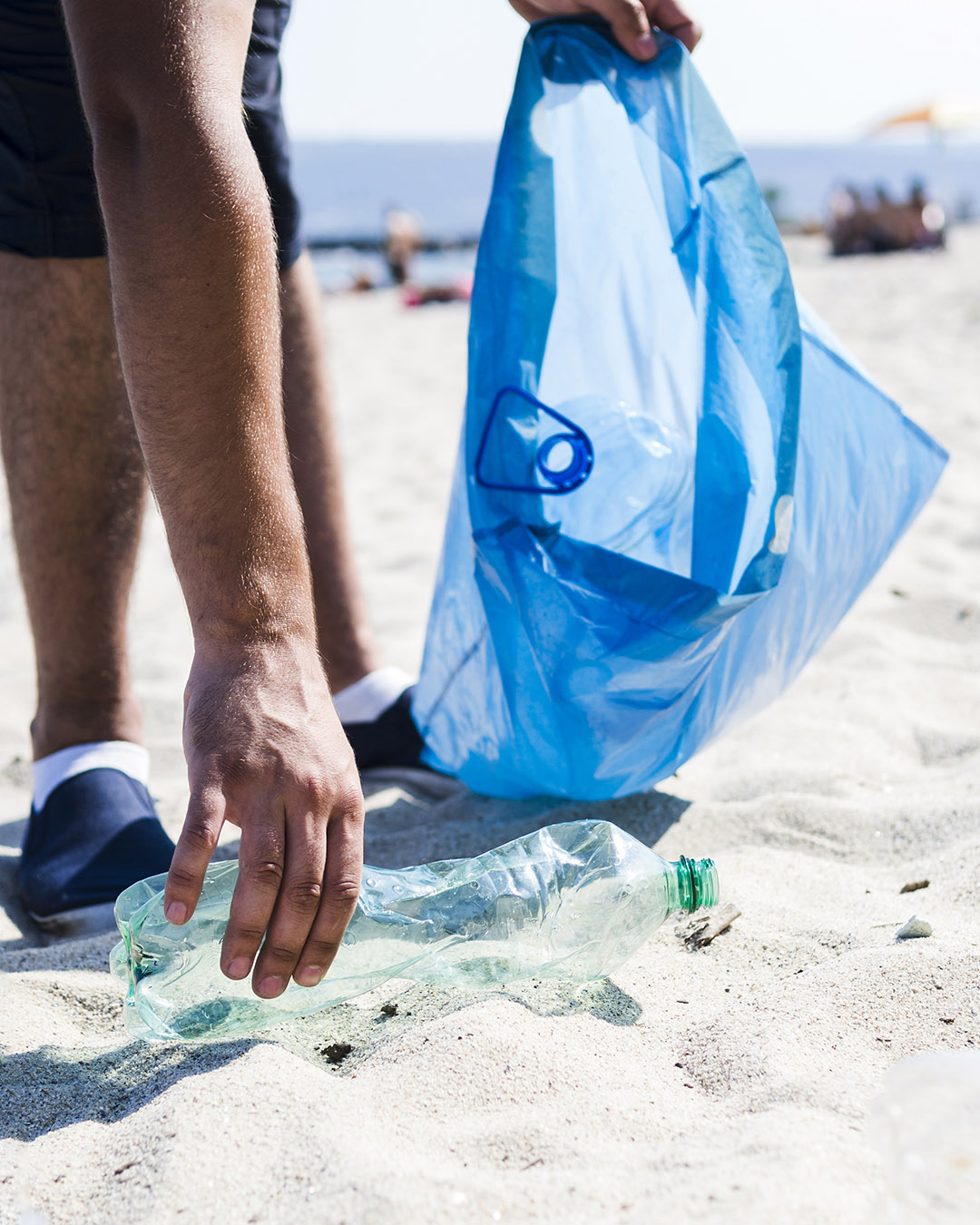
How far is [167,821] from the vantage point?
56.0 inches

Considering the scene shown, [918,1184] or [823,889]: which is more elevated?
[918,1184]

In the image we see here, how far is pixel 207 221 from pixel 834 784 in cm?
98

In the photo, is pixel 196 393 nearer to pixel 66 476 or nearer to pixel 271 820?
pixel 271 820

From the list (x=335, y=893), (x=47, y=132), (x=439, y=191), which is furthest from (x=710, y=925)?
(x=439, y=191)

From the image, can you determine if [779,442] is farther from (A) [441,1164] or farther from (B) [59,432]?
(B) [59,432]

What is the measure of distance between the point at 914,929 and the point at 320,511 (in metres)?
1.01

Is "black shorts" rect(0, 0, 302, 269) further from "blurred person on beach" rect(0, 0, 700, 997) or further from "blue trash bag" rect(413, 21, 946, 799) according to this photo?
"blue trash bag" rect(413, 21, 946, 799)

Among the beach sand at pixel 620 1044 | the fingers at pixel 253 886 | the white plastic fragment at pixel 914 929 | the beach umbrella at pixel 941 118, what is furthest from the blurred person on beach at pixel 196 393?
the beach umbrella at pixel 941 118

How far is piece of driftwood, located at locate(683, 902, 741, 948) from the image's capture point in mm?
1056

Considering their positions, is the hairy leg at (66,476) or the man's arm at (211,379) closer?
the man's arm at (211,379)

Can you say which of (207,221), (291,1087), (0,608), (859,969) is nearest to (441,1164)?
(291,1087)

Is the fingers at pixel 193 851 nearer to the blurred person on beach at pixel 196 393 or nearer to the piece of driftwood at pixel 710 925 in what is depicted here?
the blurred person on beach at pixel 196 393

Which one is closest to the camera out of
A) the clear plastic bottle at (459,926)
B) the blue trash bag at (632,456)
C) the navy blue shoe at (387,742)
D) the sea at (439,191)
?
the clear plastic bottle at (459,926)

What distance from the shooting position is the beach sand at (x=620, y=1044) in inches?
28.0
